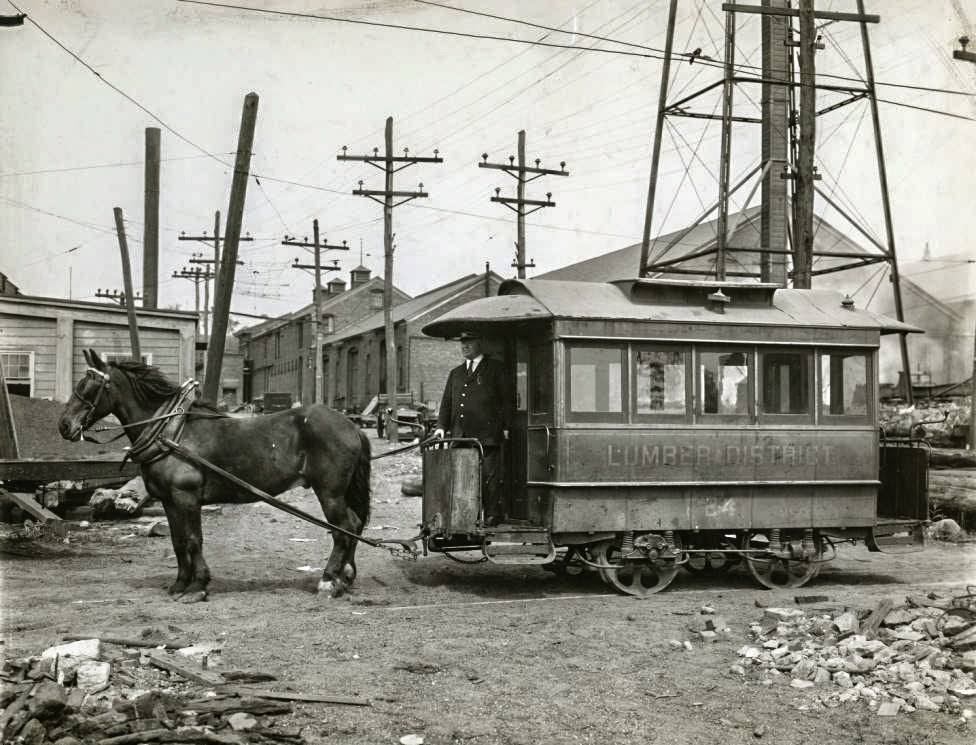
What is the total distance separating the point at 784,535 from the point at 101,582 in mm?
6508

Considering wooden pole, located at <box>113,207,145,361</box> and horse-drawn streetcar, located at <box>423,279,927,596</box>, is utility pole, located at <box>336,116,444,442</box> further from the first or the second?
horse-drawn streetcar, located at <box>423,279,927,596</box>

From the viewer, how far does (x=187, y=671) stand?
5.39 meters

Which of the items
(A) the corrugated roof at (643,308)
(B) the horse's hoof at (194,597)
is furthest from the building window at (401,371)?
(B) the horse's hoof at (194,597)

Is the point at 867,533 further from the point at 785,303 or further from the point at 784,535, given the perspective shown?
the point at 785,303

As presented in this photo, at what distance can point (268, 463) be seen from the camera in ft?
27.3

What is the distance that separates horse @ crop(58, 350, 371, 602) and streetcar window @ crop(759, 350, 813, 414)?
3.80 meters

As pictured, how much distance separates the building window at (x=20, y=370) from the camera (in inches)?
671

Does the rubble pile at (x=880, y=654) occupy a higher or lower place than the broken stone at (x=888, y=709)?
higher

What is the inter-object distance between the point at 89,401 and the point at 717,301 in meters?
5.77

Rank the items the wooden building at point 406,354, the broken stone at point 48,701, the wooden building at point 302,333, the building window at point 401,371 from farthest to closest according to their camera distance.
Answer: the wooden building at point 302,333 → the building window at point 401,371 → the wooden building at point 406,354 → the broken stone at point 48,701

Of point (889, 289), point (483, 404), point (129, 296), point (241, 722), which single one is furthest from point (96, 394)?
point (889, 289)

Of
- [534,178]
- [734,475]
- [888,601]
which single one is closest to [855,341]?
[734,475]

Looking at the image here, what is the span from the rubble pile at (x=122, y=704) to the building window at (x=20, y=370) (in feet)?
43.2

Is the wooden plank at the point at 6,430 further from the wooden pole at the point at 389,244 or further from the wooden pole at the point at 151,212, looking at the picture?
the wooden pole at the point at 389,244
